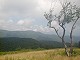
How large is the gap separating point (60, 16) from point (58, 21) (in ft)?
2.96

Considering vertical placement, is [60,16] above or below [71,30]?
above

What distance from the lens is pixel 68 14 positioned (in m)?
29.5

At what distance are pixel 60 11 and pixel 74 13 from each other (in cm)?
238

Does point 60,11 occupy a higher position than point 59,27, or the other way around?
point 60,11

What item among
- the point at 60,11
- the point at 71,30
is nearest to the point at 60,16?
the point at 60,11

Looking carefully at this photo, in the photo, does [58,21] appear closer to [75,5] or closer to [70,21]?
[70,21]

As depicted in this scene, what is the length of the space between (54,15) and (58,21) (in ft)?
4.33

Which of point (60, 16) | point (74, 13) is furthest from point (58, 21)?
point (74, 13)

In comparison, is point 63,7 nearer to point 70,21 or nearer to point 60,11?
point 60,11

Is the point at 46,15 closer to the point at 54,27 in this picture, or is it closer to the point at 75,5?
the point at 54,27

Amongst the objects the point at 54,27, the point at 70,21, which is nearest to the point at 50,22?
the point at 54,27

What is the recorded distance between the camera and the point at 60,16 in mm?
29938

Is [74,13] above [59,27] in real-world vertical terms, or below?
above

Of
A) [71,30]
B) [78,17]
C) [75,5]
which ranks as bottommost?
[71,30]
